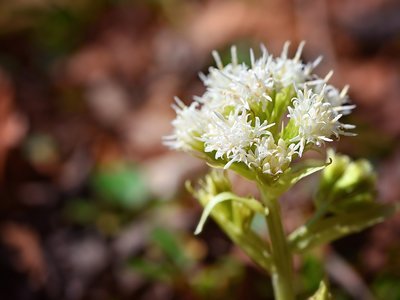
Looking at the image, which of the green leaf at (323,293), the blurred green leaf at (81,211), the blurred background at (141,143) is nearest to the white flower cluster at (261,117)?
the green leaf at (323,293)

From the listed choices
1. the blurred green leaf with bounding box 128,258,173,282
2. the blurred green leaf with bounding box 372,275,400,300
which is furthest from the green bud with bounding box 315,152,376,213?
the blurred green leaf with bounding box 128,258,173,282

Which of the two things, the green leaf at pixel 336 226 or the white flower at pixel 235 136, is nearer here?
the white flower at pixel 235 136

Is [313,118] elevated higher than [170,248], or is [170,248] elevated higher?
[313,118]

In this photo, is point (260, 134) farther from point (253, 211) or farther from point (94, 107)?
point (94, 107)

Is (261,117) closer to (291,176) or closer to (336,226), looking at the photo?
(291,176)

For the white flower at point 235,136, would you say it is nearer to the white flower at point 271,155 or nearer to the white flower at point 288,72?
the white flower at point 271,155

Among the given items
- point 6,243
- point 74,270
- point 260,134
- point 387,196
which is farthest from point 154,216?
point 260,134

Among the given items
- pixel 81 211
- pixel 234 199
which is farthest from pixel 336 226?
pixel 81 211
